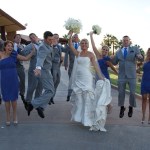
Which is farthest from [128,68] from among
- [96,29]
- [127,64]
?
[96,29]

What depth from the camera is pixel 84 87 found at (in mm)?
8344

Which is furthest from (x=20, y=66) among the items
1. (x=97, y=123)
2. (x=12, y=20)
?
(x=12, y=20)

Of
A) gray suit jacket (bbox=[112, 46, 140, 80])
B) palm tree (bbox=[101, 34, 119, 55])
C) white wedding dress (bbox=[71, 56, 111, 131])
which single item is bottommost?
white wedding dress (bbox=[71, 56, 111, 131])

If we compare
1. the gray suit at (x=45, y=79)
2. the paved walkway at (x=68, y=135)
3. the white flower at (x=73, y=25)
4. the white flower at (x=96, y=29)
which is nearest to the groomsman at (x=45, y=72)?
the gray suit at (x=45, y=79)

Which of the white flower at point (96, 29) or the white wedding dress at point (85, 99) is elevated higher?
the white flower at point (96, 29)

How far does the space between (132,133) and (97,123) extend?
0.75m

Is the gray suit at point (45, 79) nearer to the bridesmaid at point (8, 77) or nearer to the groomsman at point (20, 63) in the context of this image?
the bridesmaid at point (8, 77)

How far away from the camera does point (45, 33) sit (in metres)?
8.69

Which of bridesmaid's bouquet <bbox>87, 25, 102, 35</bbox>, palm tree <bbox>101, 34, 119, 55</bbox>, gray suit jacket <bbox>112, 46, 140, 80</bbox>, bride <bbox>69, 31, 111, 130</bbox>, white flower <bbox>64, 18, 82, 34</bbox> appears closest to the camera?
bride <bbox>69, 31, 111, 130</bbox>

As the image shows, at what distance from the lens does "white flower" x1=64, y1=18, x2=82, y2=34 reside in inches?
352

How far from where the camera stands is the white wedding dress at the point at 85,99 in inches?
307

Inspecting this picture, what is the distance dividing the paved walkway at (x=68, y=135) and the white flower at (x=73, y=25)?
217cm

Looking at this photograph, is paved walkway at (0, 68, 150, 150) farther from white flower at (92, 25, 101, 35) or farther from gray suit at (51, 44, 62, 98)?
white flower at (92, 25, 101, 35)

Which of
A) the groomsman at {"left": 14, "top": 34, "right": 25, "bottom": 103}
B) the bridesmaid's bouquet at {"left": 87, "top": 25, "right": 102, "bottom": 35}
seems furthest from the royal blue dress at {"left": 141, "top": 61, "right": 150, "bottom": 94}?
the groomsman at {"left": 14, "top": 34, "right": 25, "bottom": 103}
